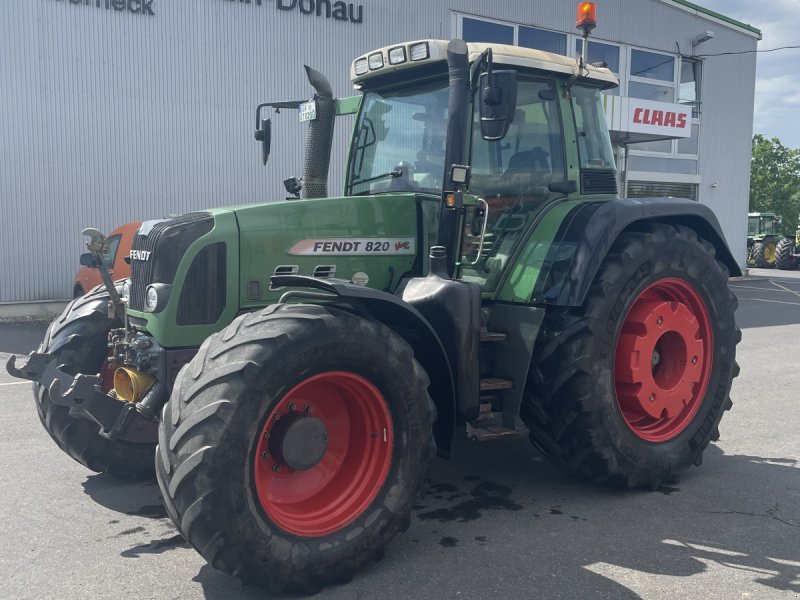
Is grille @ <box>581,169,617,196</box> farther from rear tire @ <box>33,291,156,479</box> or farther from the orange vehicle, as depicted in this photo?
the orange vehicle

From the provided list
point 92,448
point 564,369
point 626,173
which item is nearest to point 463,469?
point 564,369

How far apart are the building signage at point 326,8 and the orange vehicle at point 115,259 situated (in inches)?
245

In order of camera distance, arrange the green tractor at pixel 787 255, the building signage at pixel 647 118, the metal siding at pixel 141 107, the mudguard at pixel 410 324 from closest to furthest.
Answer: the mudguard at pixel 410 324 → the metal siding at pixel 141 107 → the building signage at pixel 647 118 → the green tractor at pixel 787 255

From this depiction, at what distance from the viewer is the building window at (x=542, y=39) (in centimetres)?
1841

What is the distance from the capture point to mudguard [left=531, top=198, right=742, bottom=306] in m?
4.20

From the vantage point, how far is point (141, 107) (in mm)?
14258

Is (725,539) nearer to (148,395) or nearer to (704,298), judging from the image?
(704,298)

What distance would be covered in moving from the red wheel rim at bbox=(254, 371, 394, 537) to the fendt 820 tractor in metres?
0.01

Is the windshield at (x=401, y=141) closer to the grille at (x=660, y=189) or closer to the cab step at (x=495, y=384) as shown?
the cab step at (x=495, y=384)

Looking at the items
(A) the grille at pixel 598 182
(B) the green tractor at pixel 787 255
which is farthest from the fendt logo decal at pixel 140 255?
(B) the green tractor at pixel 787 255

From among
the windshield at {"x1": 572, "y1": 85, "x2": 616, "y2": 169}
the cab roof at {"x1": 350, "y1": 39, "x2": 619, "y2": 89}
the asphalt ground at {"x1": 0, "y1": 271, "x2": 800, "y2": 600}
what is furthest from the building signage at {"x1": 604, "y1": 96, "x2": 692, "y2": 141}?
the asphalt ground at {"x1": 0, "y1": 271, "x2": 800, "y2": 600}

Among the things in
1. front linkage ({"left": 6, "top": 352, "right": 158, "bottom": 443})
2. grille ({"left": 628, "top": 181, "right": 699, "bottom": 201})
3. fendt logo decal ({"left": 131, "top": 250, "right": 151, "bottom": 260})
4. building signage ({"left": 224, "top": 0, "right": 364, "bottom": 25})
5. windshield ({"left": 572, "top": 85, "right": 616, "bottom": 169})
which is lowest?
front linkage ({"left": 6, "top": 352, "right": 158, "bottom": 443})

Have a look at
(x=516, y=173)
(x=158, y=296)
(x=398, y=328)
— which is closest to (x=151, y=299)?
(x=158, y=296)

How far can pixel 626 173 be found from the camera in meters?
19.9
